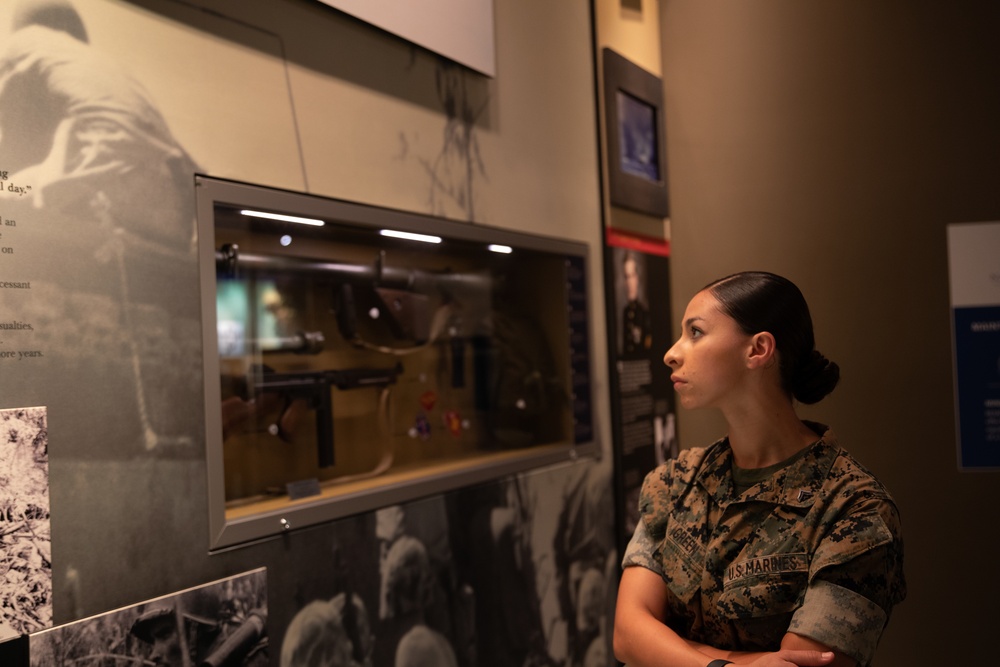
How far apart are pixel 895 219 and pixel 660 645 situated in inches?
75.7

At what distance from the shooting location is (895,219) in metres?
3.01

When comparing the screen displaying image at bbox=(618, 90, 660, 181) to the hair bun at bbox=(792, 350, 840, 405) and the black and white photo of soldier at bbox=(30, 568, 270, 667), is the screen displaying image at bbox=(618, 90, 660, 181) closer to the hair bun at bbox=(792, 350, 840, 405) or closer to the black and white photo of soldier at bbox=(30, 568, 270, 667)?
the hair bun at bbox=(792, 350, 840, 405)

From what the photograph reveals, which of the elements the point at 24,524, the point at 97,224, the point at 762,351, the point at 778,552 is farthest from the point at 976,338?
the point at 24,524

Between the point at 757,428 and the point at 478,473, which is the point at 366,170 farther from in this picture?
the point at 757,428

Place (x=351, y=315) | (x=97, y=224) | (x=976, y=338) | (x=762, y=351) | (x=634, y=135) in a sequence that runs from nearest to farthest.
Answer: (x=762, y=351)
(x=97, y=224)
(x=976, y=338)
(x=351, y=315)
(x=634, y=135)

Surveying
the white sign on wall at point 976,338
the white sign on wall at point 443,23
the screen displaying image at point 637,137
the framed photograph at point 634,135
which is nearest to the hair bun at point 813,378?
the white sign on wall at point 976,338

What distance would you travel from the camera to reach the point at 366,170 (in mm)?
2795

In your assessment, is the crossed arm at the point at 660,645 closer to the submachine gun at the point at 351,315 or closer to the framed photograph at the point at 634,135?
the submachine gun at the point at 351,315

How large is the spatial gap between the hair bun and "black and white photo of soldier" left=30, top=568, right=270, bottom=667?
1471 millimetres

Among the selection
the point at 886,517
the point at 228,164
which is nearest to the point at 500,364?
the point at 228,164

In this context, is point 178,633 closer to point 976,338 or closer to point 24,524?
point 24,524

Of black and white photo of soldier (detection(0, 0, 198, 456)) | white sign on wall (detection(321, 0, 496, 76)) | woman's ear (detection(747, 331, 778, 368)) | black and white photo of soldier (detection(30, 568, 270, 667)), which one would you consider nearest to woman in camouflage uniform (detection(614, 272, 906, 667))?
woman's ear (detection(747, 331, 778, 368))

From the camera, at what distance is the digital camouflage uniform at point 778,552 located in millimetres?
1614

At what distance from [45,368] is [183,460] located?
1.36ft
